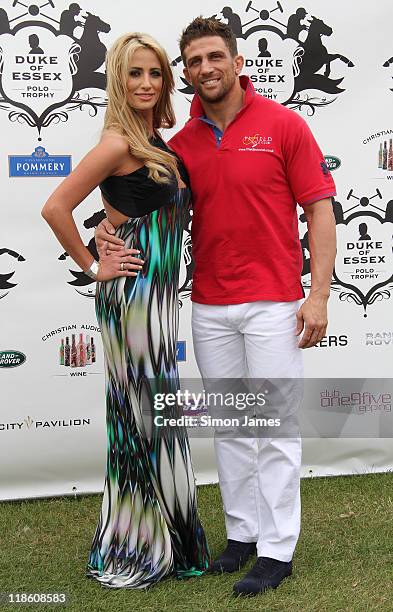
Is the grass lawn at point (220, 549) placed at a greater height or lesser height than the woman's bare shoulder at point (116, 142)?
lesser

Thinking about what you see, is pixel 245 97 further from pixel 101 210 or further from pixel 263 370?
pixel 101 210

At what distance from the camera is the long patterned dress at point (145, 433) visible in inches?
112

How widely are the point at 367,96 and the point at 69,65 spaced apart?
52.6 inches

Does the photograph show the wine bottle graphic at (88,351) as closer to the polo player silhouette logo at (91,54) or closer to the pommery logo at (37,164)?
the pommery logo at (37,164)

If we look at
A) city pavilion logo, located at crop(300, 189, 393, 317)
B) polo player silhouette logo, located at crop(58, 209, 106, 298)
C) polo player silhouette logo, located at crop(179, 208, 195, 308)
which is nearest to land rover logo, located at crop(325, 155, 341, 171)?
city pavilion logo, located at crop(300, 189, 393, 317)

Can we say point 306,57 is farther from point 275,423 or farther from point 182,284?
point 275,423

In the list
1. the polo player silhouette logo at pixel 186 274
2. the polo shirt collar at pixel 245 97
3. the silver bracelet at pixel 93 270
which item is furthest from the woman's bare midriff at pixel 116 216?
the polo player silhouette logo at pixel 186 274

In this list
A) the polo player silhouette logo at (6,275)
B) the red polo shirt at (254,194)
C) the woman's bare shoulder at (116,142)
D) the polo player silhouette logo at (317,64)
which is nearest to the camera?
the woman's bare shoulder at (116,142)

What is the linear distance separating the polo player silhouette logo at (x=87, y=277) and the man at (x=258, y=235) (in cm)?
108

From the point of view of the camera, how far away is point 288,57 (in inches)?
159

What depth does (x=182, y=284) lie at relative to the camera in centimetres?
409

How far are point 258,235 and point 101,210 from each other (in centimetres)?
128

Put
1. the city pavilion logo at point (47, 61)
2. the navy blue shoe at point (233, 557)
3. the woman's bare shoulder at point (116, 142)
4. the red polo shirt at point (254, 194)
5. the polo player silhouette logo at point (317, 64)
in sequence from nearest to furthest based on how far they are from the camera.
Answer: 1. the woman's bare shoulder at point (116, 142)
2. the red polo shirt at point (254, 194)
3. the navy blue shoe at point (233, 557)
4. the city pavilion logo at point (47, 61)
5. the polo player silhouette logo at point (317, 64)

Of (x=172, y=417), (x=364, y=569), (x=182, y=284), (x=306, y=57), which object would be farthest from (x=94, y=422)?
(x=306, y=57)
